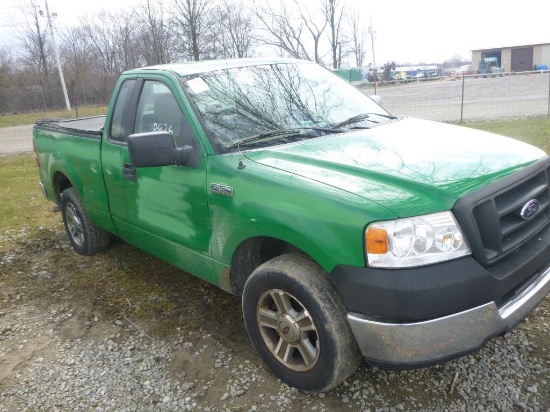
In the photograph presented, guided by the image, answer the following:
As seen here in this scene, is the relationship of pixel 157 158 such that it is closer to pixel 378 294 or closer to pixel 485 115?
pixel 378 294

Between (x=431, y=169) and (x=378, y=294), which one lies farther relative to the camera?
(x=431, y=169)

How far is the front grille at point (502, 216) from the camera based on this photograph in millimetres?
2355

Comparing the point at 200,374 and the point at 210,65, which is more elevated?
the point at 210,65

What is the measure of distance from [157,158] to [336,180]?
3.80ft

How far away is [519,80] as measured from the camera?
23.4 metres

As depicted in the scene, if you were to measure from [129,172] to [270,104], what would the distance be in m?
1.21

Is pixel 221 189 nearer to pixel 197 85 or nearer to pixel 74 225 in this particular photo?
pixel 197 85

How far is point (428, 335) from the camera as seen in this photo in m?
2.29

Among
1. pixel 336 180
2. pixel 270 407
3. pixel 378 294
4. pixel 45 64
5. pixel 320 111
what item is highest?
pixel 45 64

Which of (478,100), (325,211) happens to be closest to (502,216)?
(325,211)

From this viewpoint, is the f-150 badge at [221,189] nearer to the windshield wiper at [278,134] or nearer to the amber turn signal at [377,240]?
the windshield wiper at [278,134]

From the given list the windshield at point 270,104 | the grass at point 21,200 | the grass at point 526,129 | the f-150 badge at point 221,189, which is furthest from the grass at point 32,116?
the f-150 badge at point 221,189

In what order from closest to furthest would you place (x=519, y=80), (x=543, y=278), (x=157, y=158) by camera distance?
(x=543, y=278)
(x=157, y=158)
(x=519, y=80)

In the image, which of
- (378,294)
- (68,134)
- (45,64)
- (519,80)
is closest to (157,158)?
(378,294)
